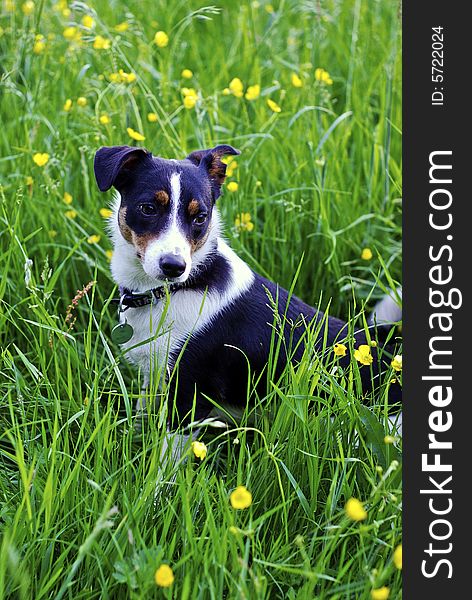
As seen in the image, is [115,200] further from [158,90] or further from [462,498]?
[462,498]

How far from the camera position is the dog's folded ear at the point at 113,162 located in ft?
9.66

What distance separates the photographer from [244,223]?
150 inches

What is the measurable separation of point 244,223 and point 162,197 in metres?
0.91

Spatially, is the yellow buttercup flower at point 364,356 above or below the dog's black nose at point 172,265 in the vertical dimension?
below

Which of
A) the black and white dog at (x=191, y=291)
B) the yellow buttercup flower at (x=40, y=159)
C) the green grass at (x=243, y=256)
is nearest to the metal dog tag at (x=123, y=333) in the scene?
the black and white dog at (x=191, y=291)

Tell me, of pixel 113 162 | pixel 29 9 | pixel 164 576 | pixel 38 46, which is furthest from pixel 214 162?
pixel 29 9

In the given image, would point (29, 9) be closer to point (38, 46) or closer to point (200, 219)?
point (38, 46)

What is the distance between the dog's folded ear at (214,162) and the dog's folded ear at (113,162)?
9.9 inches

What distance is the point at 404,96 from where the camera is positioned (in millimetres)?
2932

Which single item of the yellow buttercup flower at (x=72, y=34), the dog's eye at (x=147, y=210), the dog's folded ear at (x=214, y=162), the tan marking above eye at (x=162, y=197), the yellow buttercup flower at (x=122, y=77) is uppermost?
the yellow buttercup flower at (x=72, y=34)

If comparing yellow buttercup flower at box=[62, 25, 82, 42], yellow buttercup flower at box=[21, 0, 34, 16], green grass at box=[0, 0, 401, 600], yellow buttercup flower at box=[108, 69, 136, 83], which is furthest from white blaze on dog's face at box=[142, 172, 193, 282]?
yellow buttercup flower at box=[21, 0, 34, 16]

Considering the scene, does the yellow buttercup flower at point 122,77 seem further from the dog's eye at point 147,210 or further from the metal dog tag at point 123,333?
the metal dog tag at point 123,333

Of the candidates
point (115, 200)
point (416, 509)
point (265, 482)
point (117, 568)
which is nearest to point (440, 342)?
point (416, 509)

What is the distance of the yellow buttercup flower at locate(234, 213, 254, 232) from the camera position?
12.4ft
